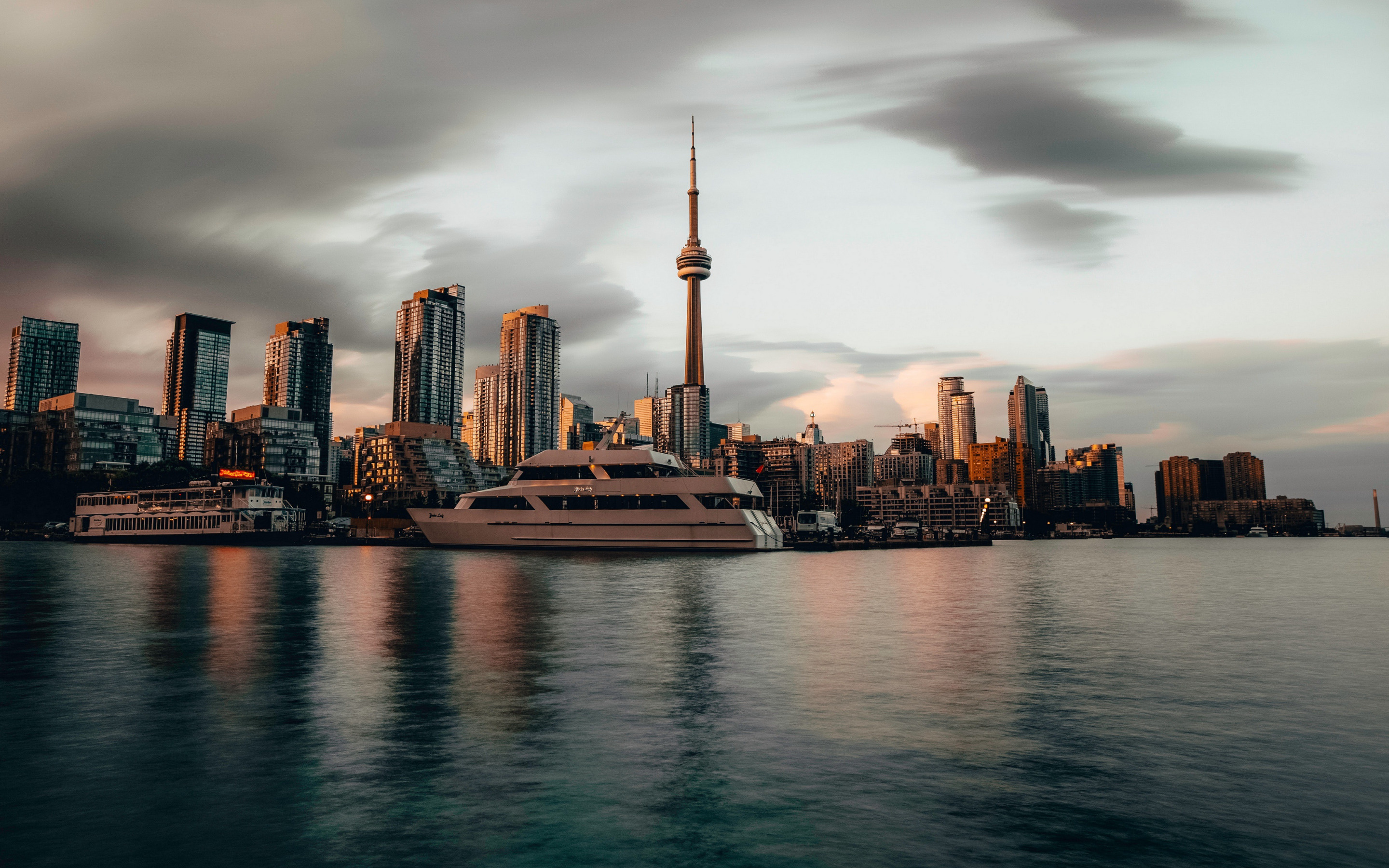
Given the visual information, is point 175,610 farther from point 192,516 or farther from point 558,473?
point 192,516

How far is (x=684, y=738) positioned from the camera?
15.3 metres

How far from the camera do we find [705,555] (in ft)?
283

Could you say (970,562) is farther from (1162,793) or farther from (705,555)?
(1162,793)

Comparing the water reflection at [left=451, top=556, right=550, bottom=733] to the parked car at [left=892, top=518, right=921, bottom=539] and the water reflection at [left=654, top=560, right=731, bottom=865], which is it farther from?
the parked car at [left=892, top=518, right=921, bottom=539]

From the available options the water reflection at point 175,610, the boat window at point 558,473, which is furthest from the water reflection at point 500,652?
the boat window at point 558,473

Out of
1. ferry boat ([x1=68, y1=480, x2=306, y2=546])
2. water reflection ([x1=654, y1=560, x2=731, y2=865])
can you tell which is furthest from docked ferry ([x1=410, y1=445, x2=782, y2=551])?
water reflection ([x1=654, y1=560, x2=731, y2=865])

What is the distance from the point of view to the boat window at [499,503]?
93.8 meters

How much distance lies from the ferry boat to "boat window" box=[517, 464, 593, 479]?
5526cm

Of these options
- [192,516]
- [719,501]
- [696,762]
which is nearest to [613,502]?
[719,501]

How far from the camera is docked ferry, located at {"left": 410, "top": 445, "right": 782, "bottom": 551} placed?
89.4 m

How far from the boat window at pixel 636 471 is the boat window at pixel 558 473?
2.39 m

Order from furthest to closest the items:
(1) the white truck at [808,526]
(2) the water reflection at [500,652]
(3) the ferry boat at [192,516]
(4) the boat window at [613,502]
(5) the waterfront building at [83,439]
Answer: (5) the waterfront building at [83,439]
(1) the white truck at [808,526]
(3) the ferry boat at [192,516]
(4) the boat window at [613,502]
(2) the water reflection at [500,652]

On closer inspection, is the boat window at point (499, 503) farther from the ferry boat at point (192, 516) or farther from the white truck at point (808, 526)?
the white truck at point (808, 526)

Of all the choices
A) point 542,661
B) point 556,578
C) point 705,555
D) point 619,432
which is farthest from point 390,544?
point 542,661
